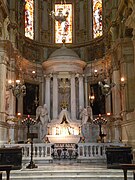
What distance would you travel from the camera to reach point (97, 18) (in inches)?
910

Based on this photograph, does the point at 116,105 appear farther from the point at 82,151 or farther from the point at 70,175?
the point at 70,175

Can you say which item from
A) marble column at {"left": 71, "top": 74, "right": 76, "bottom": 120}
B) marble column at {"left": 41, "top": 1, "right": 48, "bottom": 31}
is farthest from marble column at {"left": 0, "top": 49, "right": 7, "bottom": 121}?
marble column at {"left": 41, "top": 1, "right": 48, "bottom": 31}

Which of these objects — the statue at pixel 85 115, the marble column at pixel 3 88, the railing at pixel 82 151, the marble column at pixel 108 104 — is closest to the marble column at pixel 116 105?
the marble column at pixel 108 104

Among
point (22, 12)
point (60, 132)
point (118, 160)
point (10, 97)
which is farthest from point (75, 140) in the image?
point (22, 12)

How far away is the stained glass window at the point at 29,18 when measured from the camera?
22.6 meters

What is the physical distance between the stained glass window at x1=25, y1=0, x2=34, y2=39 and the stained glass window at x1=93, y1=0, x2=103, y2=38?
198 inches

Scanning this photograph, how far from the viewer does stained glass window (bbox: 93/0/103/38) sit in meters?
22.6

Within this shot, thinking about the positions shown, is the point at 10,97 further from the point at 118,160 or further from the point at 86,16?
the point at 86,16

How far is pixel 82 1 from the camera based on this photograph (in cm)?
2430

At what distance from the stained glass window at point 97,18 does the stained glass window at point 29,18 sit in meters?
5.04

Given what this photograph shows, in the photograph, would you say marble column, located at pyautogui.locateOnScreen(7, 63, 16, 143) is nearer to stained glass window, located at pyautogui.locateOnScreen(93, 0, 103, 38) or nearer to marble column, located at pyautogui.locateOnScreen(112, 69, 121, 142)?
marble column, located at pyautogui.locateOnScreen(112, 69, 121, 142)

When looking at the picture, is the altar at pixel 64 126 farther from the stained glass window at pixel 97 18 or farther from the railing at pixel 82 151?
the stained glass window at pixel 97 18

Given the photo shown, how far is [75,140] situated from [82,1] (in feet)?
40.2

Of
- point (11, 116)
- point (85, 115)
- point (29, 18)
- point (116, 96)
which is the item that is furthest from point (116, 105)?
point (29, 18)
